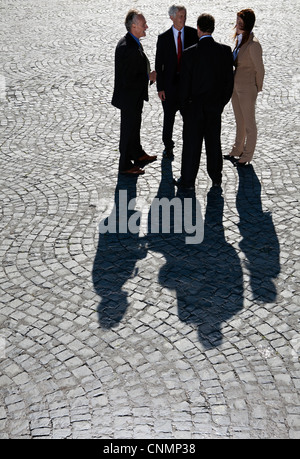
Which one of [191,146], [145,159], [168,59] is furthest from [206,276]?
[168,59]

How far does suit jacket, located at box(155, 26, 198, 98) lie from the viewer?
8273 millimetres

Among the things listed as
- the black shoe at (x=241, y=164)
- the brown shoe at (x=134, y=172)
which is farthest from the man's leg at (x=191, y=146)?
the black shoe at (x=241, y=164)

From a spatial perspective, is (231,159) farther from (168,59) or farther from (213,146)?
(168,59)

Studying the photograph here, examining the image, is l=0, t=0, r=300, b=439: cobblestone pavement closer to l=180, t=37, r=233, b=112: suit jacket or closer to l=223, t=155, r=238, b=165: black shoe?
l=223, t=155, r=238, b=165: black shoe

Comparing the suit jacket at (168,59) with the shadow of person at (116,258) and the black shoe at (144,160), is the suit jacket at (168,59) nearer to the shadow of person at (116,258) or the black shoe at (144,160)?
the black shoe at (144,160)

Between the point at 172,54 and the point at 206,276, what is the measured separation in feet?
11.4

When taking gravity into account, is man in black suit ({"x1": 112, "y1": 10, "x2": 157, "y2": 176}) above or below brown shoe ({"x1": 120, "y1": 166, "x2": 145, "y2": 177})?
above

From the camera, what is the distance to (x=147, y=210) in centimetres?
743

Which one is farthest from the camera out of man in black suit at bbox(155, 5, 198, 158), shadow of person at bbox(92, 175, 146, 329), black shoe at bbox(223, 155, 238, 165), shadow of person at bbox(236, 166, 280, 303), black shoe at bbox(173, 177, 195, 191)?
black shoe at bbox(223, 155, 238, 165)

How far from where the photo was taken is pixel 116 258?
6523mm

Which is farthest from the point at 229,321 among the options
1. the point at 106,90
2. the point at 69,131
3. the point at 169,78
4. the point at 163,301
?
the point at 106,90

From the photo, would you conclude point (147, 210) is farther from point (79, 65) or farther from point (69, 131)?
point (79, 65)

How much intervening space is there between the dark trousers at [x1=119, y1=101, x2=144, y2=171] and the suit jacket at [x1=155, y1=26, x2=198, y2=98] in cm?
44

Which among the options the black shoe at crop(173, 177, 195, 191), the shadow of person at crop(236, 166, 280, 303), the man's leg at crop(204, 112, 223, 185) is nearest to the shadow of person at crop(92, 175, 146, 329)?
the black shoe at crop(173, 177, 195, 191)
